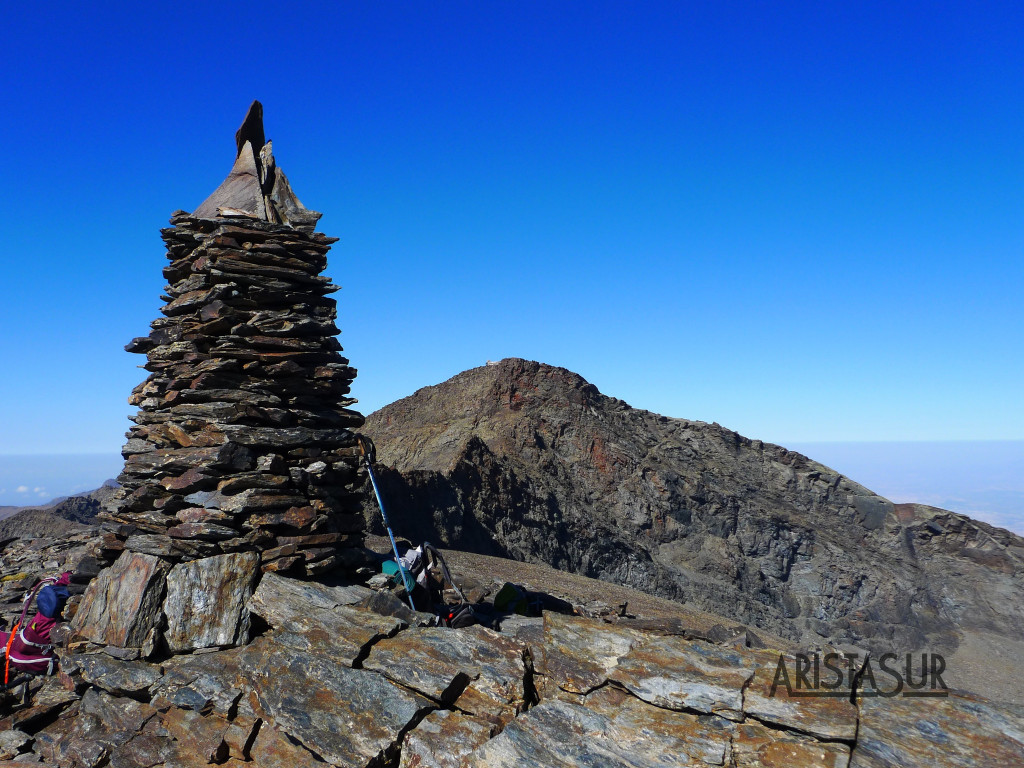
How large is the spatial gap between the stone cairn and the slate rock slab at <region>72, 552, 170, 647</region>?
0.05 ft

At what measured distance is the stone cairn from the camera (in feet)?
24.5

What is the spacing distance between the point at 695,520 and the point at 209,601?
39.8m

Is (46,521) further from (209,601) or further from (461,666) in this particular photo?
(461,666)

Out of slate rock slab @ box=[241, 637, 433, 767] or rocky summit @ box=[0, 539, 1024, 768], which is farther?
slate rock slab @ box=[241, 637, 433, 767]

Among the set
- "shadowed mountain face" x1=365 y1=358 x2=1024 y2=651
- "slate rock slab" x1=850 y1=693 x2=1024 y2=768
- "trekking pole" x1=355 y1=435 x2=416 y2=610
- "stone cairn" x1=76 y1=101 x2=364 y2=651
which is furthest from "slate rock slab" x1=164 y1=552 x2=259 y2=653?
"shadowed mountain face" x1=365 y1=358 x2=1024 y2=651

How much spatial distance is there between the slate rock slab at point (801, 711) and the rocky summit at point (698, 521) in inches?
1074

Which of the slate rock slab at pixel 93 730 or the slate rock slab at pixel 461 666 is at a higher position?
the slate rock slab at pixel 461 666

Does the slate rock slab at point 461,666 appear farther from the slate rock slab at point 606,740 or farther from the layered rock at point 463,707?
the slate rock slab at point 606,740

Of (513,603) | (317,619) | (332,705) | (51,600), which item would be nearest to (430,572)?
(513,603)

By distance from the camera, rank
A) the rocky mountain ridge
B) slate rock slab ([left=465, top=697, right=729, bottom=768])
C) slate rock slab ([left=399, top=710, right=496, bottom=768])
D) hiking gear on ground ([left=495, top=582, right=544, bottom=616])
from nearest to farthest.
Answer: slate rock slab ([left=465, top=697, right=729, bottom=768]) → slate rock slab ([left=399, top=710, right=496, bottom=768]) → hiking gear on ground ([left=495, top=582, right=544, bottom=616]) → the rocky mountain ridge

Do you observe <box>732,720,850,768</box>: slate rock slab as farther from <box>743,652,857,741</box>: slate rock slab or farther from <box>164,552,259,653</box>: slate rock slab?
<box>164,552,259,653</box>: slate rock slab

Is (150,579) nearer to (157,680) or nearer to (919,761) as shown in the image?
(157,680)

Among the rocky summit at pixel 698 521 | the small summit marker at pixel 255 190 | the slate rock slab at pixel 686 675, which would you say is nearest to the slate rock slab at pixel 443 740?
the slate rock slab at pixel 686 675

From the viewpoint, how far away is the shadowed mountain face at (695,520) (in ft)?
120
